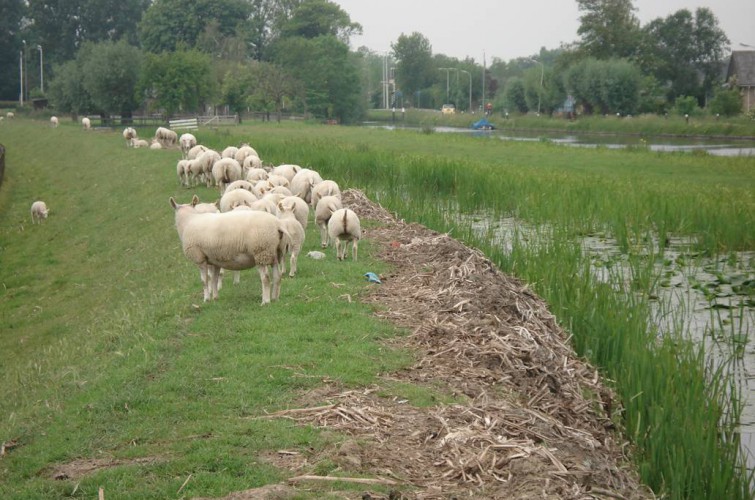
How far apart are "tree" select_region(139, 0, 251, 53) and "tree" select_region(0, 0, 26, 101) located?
47.8ft

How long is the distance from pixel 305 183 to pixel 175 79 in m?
45.2

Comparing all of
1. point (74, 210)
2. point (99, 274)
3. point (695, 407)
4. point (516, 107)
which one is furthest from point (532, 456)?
point (516, 107)

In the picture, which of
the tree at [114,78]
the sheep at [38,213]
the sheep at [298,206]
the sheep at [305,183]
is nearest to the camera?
the sheep at [298,206]

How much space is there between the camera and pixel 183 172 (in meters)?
26.8

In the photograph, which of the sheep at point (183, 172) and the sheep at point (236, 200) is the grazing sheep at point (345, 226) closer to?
the sheep at point (236, 200)

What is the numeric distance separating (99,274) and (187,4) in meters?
88.5

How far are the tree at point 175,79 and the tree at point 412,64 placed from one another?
7874cm

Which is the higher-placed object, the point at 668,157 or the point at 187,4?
the point at 187,4

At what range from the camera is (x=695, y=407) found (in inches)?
309

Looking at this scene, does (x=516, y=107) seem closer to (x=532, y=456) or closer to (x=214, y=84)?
(x=214, y=84)

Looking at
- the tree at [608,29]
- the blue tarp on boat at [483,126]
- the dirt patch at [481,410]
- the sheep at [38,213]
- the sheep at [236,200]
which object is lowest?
the dirt patch at [481,410]

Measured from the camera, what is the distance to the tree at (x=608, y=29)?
9681cm

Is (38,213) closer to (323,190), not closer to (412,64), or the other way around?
(323,190)

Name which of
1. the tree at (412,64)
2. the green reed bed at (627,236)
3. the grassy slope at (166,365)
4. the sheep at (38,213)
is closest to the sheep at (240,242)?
the grassy slope at (166,365)
